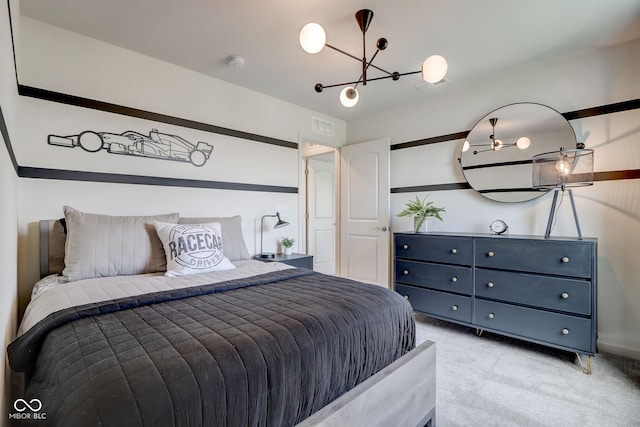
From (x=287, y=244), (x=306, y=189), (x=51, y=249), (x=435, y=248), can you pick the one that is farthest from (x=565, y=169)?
(x=51, y=249)

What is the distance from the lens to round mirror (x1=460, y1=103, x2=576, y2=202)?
8.68 ft

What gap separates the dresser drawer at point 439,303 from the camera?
2.71 meters

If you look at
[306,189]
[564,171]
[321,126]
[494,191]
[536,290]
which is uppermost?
[321,126]

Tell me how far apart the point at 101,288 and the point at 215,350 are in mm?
1104

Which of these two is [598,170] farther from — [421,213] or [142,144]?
[142,144]

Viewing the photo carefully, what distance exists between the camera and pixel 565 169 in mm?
2326

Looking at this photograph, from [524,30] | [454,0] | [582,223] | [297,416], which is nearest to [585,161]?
[582,223]

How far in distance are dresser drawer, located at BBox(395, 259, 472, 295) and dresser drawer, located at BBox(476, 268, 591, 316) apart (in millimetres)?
120

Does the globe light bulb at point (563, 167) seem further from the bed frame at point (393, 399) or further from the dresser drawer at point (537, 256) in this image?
the bed frame at point (393, 399)

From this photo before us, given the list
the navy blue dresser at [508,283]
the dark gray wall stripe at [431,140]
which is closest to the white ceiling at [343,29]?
the dark gray wall stripe at [431,140]

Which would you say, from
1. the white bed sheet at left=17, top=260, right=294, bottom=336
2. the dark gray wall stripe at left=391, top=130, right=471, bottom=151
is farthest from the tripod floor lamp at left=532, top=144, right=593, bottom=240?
the white bed sheet at left=17, top=260, right=294, bottom=336

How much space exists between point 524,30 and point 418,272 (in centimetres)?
217

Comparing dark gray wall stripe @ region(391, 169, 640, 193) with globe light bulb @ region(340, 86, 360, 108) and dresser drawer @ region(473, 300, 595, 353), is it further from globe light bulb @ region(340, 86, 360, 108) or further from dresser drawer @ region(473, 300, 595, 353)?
globe light bulb @ region(340, 86, 360, 108)

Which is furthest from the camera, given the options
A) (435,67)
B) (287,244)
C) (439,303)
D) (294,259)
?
(287,244)
